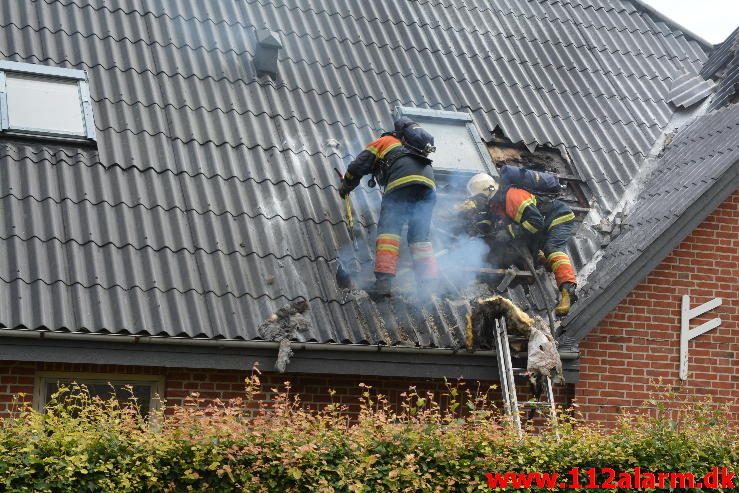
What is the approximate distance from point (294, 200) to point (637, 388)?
11.5ft

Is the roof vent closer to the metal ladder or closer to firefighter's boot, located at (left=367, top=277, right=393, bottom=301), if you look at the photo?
firefighter's boot, located at (left=367, top=277, right=393, bottom=301)

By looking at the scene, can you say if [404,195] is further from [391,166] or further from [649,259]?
[649,259]

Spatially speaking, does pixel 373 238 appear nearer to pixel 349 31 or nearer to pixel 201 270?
pixel 201 270

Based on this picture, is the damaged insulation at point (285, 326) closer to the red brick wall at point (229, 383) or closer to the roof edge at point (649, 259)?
the red brick wall at point (229, 383)

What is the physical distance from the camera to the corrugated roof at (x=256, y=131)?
878 centimetres

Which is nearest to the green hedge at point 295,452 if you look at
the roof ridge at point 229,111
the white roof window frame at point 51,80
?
the white roof window frame at point 51,80

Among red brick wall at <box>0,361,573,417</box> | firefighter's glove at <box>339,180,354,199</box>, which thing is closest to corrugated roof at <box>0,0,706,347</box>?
firefighter's glove at <box>339,180,354,199</box>

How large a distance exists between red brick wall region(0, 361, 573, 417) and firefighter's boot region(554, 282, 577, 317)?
2.29ft

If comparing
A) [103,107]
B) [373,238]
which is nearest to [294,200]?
[373,238]

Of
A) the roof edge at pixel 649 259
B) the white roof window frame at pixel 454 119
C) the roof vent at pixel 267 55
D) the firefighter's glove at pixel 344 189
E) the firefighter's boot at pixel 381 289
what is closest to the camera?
the firefighter's boot at pixel 381 289

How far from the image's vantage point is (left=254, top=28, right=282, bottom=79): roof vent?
11242mm

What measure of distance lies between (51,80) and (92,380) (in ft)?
9.93

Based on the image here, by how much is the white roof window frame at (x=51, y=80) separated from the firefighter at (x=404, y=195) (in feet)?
7.65

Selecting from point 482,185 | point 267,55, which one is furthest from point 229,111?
point 482,185
